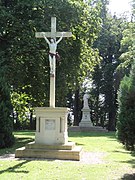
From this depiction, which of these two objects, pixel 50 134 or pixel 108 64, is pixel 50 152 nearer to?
pixel 50 134

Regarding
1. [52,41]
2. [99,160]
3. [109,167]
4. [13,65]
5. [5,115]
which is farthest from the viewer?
[13,65]

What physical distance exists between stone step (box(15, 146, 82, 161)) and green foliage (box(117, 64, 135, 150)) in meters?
2.83

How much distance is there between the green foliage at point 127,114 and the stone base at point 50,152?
9.49ft

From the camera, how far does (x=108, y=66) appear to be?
4103 centimetres

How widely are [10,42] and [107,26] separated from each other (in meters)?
26.2

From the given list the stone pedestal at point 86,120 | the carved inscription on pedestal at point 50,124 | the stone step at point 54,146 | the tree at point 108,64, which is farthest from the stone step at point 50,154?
the tree at point 108,64

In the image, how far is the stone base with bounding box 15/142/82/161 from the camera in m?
10.8

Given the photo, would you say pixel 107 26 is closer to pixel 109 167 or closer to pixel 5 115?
pixel 5 115

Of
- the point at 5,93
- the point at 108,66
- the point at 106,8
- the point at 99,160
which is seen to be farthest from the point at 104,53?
the point at 99,160

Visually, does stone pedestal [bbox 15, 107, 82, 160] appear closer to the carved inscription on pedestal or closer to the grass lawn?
the carved inscription on pedestal

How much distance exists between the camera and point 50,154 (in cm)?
1092

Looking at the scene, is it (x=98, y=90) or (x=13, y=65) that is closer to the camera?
(x=13, y=65)

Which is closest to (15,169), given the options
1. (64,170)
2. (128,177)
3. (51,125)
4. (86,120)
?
(64,170)

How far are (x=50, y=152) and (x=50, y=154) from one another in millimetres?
72
